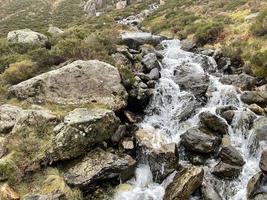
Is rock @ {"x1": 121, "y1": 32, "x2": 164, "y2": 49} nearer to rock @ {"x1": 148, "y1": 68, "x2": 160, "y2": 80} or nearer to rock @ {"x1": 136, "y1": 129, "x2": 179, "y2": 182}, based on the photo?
rock @ {"x1": 148, "y1": 68, "x2": 160, "y2": 80}

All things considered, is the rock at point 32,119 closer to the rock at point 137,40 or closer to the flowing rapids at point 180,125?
the flowing rapids at point 180,125

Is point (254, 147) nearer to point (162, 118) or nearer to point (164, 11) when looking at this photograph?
point (162, 118)

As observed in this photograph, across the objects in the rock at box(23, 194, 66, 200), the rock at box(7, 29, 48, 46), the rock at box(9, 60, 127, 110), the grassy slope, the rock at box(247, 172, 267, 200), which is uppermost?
the rock at box(9, 60, 127, 110)

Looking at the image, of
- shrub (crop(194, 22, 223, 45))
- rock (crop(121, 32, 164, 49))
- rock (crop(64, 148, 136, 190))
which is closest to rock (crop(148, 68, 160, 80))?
rock (crop(121, 32, 164, 49))

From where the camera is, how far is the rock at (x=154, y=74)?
2273 cm

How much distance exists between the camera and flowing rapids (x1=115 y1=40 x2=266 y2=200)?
15070 mm

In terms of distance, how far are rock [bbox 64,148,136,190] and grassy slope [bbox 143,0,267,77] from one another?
12.0 m

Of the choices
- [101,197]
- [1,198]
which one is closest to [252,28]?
[101,197]

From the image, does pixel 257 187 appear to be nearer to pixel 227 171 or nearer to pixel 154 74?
pixel 227 171

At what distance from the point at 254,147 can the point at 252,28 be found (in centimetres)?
1482

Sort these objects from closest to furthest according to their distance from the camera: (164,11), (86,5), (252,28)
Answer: (252,28), (164,11), (86,5)

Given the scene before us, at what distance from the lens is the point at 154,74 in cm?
2306

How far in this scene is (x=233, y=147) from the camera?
1630cm

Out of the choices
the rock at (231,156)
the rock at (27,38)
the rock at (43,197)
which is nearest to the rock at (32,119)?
the rock at (43,197)
